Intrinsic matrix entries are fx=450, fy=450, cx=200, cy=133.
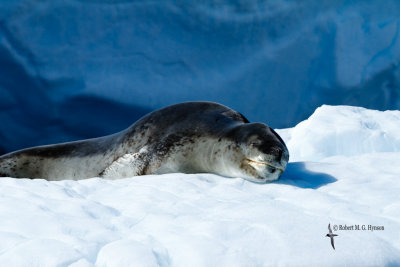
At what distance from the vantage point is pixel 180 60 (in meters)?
7.77

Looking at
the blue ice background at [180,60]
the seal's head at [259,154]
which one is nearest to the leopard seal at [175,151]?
the seal's head at [259,154]

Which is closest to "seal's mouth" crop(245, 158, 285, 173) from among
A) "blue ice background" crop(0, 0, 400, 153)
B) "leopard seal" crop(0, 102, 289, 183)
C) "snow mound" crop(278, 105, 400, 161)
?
"leopard seal" crop(0, 102, 289, 183)

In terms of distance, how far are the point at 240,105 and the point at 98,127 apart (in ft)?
8.28

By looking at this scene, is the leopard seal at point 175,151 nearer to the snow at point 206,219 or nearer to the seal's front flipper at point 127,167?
the seal's front flipper at point 127,167

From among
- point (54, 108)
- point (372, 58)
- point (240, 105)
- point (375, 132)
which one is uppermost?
point (372, 58)

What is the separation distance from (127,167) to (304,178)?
115 centimetres

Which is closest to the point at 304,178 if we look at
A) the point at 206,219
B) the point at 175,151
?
the point at 175,151

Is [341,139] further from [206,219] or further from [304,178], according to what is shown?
[206,219]

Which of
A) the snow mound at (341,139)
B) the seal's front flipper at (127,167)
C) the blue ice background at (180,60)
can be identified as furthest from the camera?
the blue ice background at (180,60)

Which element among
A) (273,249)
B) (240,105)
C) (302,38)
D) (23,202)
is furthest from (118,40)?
(273,249)

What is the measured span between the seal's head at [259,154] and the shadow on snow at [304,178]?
0.27ft

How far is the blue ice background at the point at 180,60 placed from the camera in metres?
7.31

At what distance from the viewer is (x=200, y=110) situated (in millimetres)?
2906

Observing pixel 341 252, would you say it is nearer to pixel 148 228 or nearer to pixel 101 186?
pixel 148 228
